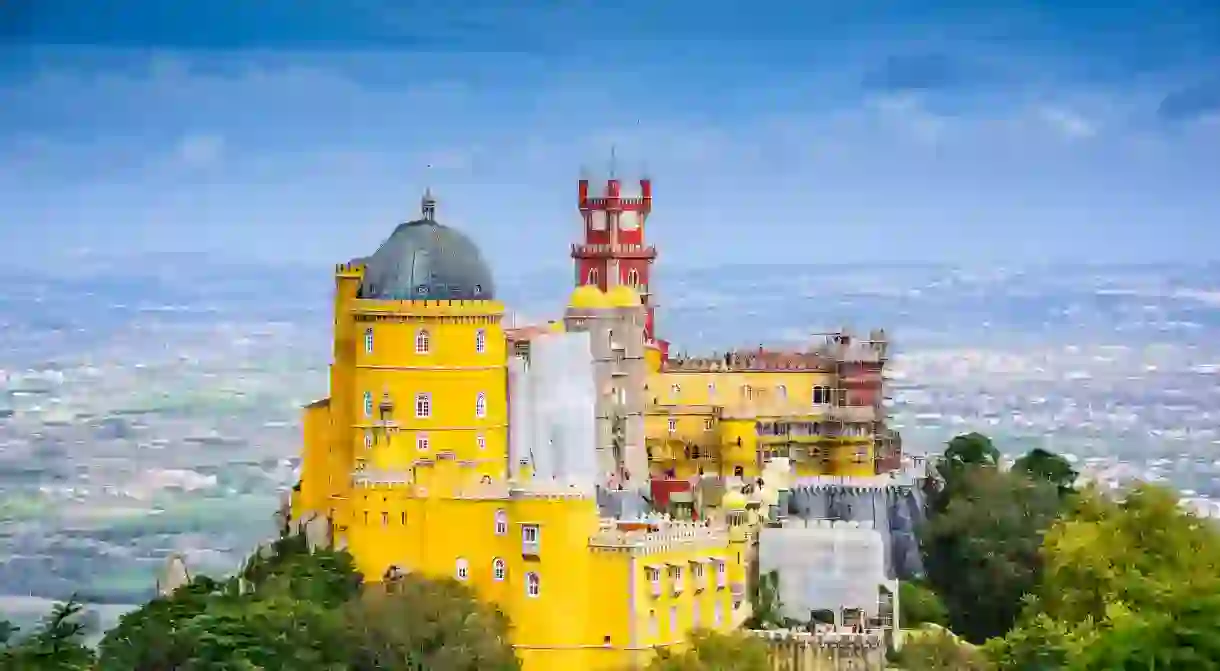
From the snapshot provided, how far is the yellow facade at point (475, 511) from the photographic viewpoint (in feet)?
145

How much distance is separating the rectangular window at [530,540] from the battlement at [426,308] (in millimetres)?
4427

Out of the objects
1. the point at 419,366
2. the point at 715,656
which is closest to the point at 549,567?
the point at 715,656

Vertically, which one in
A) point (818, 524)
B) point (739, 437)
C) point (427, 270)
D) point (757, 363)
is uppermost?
point (427, 270)

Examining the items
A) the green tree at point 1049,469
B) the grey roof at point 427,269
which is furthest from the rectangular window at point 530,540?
the green tree at point 1049,469

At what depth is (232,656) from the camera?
42062 mm

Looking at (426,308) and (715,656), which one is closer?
(715,656)

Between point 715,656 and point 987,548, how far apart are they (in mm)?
10276

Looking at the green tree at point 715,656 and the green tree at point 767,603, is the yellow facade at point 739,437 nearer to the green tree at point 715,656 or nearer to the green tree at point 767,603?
the green tree at point 767,603

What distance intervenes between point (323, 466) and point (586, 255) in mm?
13635

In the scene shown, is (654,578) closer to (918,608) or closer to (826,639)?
(826,639)

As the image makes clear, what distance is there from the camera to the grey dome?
47.1 metres

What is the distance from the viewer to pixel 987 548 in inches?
2051

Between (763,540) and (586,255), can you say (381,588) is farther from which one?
(586,255)

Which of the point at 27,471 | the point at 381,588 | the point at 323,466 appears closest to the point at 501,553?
the point at 381,588
